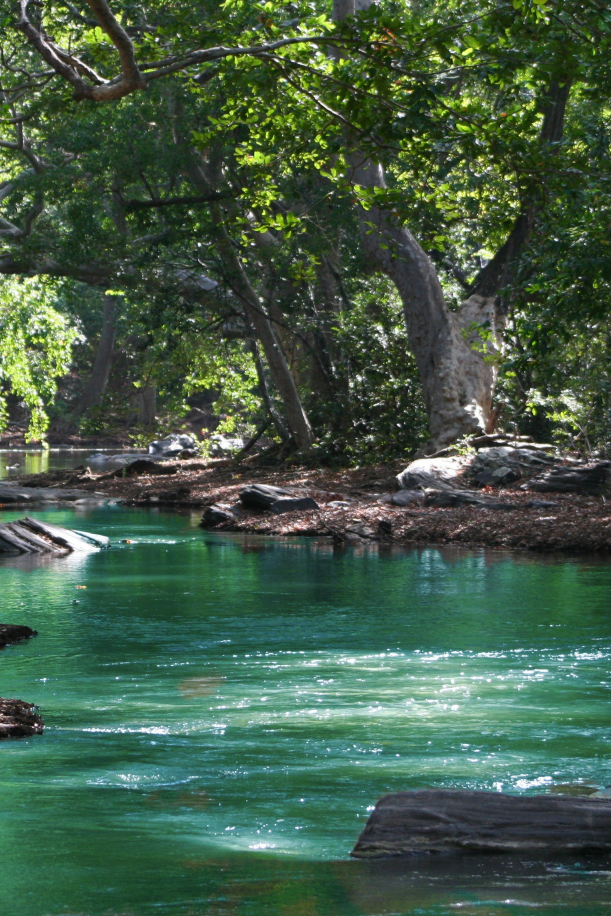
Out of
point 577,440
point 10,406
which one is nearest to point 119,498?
point 577,440

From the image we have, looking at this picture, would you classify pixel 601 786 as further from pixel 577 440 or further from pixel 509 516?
pixel 577 440

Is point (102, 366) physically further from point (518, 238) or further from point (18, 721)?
point (18, 721)

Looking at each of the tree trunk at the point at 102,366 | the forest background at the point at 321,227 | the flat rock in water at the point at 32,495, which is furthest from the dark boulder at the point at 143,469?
the tree trunk at the point at 102,366

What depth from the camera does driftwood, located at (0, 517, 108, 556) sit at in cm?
1512

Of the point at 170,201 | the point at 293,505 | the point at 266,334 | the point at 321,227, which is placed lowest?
the point at 293,505

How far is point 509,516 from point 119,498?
10.5 meters

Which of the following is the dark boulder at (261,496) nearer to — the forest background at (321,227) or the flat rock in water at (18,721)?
the forest background at (321,227)

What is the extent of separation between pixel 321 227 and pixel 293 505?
7.88 m

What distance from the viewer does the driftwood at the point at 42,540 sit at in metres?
15.1

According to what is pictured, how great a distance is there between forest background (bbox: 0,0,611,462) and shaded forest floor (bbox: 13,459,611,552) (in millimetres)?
2021

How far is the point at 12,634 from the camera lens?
29.3 ft

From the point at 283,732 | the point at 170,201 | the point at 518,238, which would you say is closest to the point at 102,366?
the point at 170,201

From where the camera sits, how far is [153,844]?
4531mm

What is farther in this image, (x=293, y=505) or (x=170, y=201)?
(x=170, y=201)
